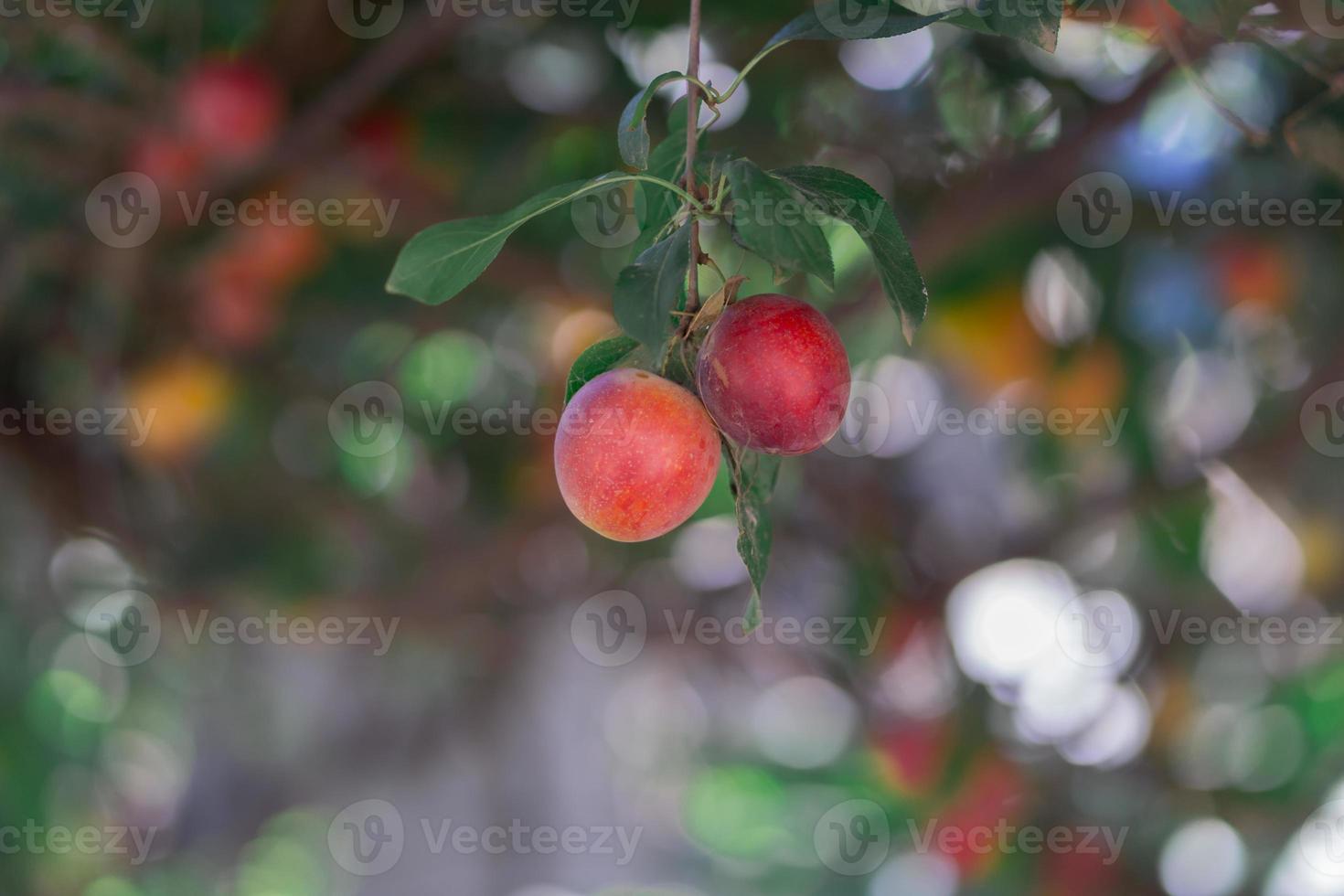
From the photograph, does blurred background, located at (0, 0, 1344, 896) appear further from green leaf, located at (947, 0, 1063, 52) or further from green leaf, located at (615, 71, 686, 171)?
green leaf, located at (615, 71, 686, 171)

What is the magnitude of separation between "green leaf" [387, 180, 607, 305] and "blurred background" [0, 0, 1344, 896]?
60 centimetres

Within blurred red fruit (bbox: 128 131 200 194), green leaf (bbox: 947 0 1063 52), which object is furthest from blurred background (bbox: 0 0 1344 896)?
green leaf (bbox: 947 0 1063 52)

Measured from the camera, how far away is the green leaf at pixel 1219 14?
24.0 inches

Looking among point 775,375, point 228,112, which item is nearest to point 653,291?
point 775,375

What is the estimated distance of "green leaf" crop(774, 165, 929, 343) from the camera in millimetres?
482

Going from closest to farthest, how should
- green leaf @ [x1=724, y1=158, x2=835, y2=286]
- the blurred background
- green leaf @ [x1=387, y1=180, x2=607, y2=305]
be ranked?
1. green leaf @ [x1=724, y1=158, x2=835, y2=286]
2. green leaf @ [x1=387, y1=180, x2=607, y2=305]
3. the blurred background

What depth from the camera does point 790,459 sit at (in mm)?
1728

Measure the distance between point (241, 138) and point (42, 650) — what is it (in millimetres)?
1687

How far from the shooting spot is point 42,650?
2656 mm

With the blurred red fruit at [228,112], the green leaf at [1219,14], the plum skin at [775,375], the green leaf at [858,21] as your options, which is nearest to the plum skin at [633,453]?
the plum skin at [775,375]

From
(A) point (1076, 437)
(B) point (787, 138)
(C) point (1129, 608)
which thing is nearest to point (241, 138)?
(B) point (787, 138)

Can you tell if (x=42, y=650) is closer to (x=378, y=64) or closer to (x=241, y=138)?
(x=241, y=138)

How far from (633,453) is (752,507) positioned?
0.26 ft

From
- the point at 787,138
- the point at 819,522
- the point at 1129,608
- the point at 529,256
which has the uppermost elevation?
the point at 787,138
